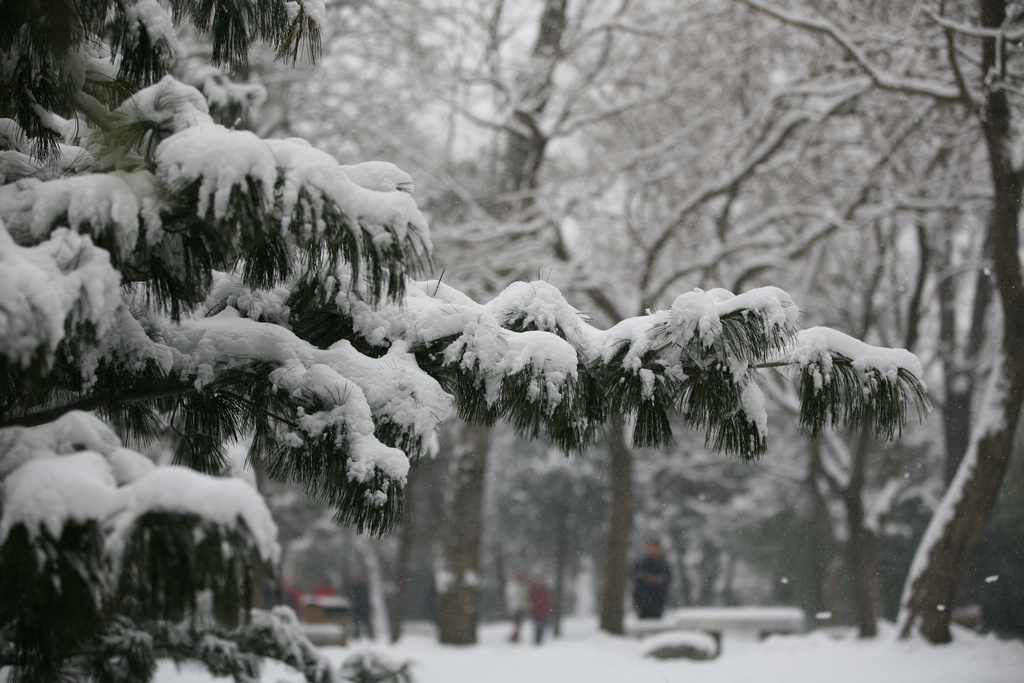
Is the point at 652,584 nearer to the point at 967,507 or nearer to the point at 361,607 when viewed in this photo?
the point at 967,507

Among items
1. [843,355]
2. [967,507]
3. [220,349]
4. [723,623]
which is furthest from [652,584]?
[220,349]

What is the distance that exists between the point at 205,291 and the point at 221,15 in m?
0.90

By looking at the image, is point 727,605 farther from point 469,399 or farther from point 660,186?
point 469,399

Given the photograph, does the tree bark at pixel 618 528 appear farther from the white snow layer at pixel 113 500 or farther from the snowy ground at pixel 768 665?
the white snow layer at pixel 113 500

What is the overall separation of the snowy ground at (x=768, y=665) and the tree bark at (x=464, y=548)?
1072 millimetres

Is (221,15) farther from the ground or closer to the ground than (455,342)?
farther from the ground

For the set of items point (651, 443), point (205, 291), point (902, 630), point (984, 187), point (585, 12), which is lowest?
point (902, 630)

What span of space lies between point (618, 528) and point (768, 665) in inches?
151

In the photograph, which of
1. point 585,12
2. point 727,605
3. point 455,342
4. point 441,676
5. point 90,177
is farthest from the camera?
point 727,605

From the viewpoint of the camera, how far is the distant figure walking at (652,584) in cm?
1070

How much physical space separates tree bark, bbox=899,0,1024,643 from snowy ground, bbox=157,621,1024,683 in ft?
1.49

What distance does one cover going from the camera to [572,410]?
1848 millimetres

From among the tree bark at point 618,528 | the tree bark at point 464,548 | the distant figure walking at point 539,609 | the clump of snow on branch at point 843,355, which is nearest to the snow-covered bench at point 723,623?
the tree bark at point 618,528

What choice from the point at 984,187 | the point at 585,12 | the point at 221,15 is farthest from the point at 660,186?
the point at 221,15
